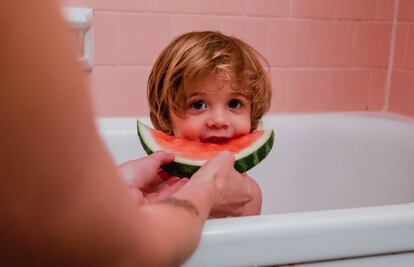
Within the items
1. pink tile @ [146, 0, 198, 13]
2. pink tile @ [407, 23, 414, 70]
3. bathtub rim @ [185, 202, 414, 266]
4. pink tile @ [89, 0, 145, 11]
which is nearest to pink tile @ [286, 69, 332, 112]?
pink tile @ [407, 23, 414, 70]

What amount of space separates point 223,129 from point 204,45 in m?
0.17

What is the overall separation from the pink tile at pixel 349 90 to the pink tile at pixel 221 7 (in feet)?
1.22

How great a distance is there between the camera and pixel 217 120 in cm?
105

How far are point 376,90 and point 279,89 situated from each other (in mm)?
346

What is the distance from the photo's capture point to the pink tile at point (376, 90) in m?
1.82

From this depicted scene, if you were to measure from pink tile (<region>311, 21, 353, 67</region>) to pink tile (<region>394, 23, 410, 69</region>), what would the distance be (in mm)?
151

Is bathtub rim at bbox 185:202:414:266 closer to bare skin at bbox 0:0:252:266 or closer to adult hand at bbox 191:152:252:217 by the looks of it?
adult hand at bbox 191:152:252:217

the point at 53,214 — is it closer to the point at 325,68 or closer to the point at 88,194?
the point at 88,194

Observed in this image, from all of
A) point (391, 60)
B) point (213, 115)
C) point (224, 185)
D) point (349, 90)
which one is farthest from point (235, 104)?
point (391, 60)

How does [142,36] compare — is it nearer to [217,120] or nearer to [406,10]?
[217,120]

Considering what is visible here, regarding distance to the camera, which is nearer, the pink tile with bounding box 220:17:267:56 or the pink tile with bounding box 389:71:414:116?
the pink tile with bounding box 220:17:267:56

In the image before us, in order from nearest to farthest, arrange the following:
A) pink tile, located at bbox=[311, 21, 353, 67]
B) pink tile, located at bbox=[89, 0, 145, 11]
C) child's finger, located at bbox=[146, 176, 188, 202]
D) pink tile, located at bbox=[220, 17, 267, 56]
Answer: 1. child's finger, located at bbox=[146, 176, 188, 202]
2. pink tile, located at bbox=[89, 0, 145, 11]
3. pink tile, located at bbox=[220, 17, 267, 56]
4. pink tile, located at bbox=[311, 21, 353, 67]

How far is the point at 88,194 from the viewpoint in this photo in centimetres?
40

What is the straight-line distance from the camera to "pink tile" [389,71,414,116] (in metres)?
1.73
